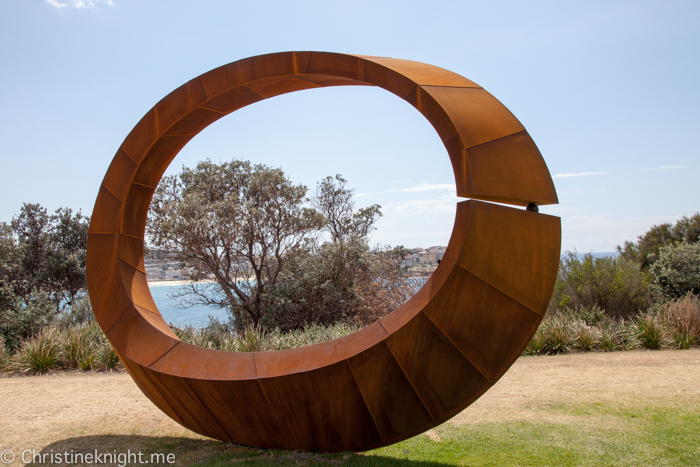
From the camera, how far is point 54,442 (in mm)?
5785


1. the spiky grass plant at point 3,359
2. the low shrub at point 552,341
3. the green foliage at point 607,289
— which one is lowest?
the spiky grass plant at point 3,359

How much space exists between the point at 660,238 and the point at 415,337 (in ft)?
93.5

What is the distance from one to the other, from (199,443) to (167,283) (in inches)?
539

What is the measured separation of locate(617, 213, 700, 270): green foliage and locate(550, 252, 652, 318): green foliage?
10.8 m

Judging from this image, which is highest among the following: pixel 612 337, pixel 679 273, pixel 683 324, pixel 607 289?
pixel 679 273

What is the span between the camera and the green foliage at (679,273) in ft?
48.4

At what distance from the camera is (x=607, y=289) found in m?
14.5

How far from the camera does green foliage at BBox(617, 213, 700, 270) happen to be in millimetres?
24406

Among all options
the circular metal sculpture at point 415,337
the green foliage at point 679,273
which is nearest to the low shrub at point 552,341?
the green foliage at point 679,273

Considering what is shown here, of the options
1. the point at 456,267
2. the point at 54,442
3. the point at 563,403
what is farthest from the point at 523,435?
the point at 54,442

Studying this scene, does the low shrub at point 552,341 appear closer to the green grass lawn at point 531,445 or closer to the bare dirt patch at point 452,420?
the bare dirt patch at point 452,420

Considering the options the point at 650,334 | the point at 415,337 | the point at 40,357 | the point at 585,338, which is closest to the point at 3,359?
the point at 40,357

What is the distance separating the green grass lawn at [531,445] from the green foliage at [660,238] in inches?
839

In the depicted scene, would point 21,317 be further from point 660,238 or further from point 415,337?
point 660,238
